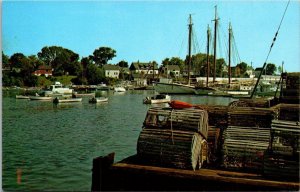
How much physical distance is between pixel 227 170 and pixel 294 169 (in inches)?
85.0

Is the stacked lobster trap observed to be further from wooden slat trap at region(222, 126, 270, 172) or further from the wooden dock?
the wooden dock

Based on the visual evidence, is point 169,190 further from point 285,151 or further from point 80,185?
point 80,185

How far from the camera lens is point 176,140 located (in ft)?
38.1

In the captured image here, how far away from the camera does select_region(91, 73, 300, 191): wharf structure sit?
34.6 ft

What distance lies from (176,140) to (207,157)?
1722mm

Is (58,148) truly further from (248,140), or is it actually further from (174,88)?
(174,88)

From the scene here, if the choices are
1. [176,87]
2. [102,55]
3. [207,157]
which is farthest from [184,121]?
[102,55]

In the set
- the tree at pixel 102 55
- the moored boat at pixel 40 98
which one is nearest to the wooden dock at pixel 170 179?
the moored boat at pixel 40 98

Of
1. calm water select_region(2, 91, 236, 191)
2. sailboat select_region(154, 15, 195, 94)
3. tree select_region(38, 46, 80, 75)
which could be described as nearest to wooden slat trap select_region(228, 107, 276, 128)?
calm water select_region(2, 91, 236, 191)

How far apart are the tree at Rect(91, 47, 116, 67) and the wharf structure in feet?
598

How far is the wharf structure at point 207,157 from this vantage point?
34.6ft

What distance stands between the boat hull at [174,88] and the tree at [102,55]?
94.4m

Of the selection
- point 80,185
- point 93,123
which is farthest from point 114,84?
point 80,185

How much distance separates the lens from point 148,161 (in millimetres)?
12172
